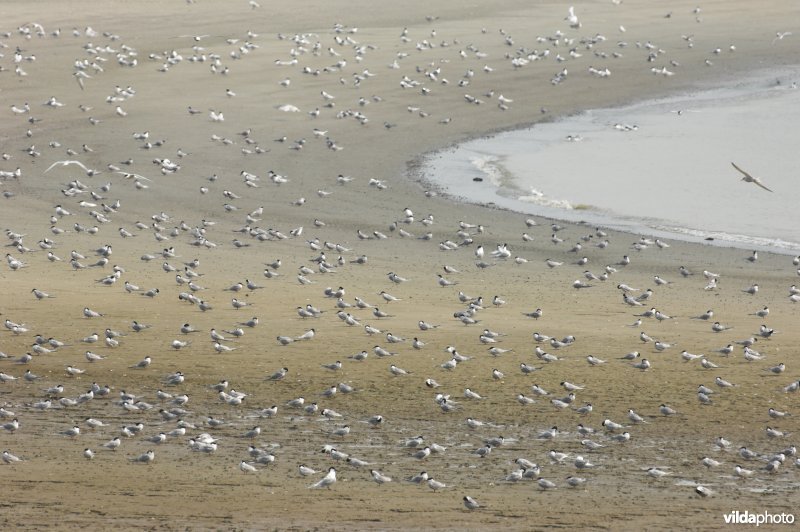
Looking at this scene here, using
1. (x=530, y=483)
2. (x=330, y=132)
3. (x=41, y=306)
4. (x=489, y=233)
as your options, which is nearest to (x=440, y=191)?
(x=489, y=233)

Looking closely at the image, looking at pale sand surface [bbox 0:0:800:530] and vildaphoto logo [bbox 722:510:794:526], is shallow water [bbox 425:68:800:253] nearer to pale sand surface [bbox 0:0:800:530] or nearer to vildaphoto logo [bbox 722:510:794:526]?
pale sand surface [bbox 0:0:800:530]

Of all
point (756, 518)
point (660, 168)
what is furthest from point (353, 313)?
point (660, 168)

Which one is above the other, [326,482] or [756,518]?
[326,482]

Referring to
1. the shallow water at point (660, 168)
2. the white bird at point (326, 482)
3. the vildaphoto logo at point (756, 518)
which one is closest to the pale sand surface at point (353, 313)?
the white bird at point (326, 482)

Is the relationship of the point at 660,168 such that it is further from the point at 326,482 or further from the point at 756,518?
the point at 326,482

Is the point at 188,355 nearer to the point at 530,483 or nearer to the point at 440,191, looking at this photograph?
the point at 530,483

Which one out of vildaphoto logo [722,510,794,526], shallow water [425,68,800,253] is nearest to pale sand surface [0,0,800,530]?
vildaphoto logo [722,510,794,526]
